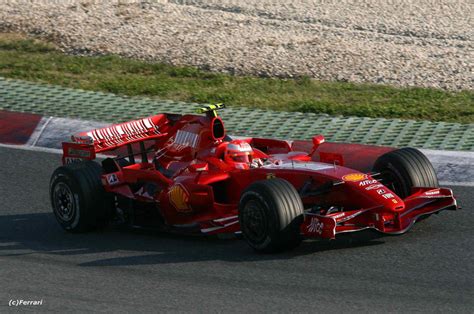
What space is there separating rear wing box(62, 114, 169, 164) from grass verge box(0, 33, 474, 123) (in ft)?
10.9

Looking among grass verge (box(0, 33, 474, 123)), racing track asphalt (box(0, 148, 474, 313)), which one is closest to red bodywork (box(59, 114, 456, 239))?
racing track asphalt (box(0, 148, 474, 313))

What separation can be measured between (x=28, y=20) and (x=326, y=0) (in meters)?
6.10

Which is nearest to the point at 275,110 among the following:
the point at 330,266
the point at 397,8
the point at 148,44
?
the point at 148,44

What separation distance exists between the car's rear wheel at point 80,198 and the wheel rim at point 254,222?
1768 millimetres

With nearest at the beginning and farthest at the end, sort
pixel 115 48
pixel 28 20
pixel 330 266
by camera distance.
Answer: pixel 330 266 → pixel 115 48 → pixel 28 20

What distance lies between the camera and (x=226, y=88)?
16.1 m


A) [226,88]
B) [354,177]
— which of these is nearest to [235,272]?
[354,177]

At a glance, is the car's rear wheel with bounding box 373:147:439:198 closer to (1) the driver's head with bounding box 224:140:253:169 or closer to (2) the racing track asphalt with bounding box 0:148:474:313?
(2) the racing track asphalt with bounding box 0:148:474:313

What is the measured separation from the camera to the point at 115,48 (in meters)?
18.3

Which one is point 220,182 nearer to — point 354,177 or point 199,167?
point 199,167

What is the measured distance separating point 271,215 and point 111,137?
9.09 ft

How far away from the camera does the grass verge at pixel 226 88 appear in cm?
1455

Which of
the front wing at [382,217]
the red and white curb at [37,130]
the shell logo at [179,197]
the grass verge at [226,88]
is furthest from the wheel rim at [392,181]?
the red and white curb at [37,130]

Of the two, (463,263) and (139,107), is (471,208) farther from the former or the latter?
(139,107)
